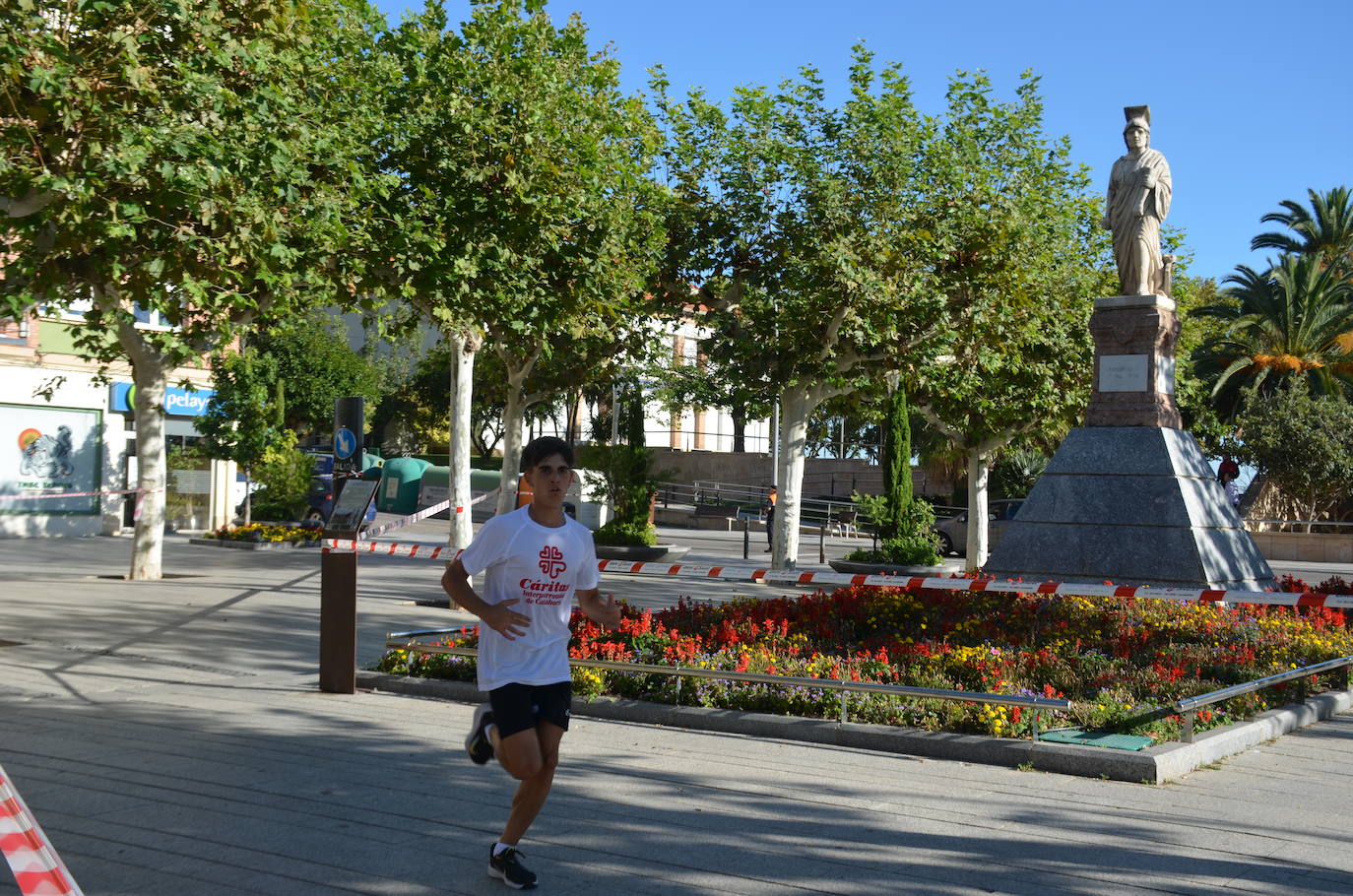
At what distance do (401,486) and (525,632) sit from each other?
4572 cm

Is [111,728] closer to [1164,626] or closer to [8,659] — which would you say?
[8,659]

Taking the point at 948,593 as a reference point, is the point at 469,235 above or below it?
above

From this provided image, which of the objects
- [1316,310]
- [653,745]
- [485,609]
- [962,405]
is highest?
[1316,310]

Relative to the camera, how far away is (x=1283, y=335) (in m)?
42.2

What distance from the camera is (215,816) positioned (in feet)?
20.2

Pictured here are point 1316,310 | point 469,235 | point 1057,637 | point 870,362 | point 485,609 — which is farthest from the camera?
point 1316,310

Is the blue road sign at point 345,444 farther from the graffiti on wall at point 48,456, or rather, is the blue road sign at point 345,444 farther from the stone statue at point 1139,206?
the graffiti on wall at point 48,456

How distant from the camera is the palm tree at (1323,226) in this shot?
45.5m

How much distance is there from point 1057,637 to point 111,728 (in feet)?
24.3

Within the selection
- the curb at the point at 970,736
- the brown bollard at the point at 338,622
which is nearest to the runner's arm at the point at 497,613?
the curb at the point at 970,736

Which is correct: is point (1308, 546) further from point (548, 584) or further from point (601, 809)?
point (548, 584)

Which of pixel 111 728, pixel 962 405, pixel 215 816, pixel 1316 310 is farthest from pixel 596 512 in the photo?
pixel 215 816

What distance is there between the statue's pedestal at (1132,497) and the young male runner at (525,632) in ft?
34.5

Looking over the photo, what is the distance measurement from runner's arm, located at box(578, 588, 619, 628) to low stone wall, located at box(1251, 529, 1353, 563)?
3617 cm
